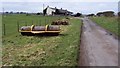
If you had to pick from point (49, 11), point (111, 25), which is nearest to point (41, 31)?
point (111, 25)

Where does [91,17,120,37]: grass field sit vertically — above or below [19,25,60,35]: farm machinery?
below

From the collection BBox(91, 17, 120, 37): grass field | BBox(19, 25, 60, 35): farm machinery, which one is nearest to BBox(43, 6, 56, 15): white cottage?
BBox(91, 17, 120, 37): grass field

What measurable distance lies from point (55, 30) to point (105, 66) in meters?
14.4

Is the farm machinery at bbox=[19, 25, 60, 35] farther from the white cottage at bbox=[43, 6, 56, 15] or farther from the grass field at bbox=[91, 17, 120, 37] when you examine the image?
the white cottage at bbox=[43, 6, 56, 15]

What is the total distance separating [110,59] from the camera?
41.0 ft

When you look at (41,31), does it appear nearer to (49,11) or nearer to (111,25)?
(111,25)

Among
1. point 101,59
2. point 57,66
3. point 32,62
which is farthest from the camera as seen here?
point 101,59

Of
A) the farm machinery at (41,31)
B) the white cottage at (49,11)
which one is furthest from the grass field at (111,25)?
the white cottage at (49,11)

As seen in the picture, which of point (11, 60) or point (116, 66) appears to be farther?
point (11, 60)

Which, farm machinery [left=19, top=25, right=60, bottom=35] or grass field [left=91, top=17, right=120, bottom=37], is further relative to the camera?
grass field [left=91, top=17, right=120, bottom=37]

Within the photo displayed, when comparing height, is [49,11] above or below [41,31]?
above

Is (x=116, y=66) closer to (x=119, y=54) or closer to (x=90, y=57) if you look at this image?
(x=90, y=57)

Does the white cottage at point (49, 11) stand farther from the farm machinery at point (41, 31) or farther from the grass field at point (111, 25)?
the farm machinery at point (41, 31)

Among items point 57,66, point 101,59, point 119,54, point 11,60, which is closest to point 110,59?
point 101,59
